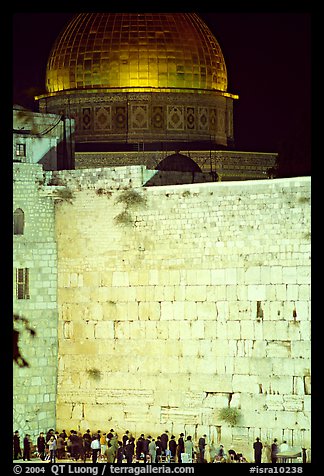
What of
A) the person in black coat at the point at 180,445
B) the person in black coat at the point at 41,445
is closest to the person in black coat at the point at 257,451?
the person in black coat at the point at 180,445

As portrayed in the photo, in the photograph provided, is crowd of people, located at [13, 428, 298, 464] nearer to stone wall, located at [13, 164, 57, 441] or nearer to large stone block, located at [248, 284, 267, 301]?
stone wall, located at [13, 164, 57, 441]

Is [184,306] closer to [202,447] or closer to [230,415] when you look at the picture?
[230,415]

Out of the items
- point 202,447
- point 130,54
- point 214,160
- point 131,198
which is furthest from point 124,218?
point 214,160

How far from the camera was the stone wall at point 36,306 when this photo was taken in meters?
37.0

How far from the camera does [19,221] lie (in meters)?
37.1

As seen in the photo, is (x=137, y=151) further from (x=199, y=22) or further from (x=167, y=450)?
(x=167, y=450)

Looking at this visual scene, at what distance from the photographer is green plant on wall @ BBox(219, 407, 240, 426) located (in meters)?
35.2

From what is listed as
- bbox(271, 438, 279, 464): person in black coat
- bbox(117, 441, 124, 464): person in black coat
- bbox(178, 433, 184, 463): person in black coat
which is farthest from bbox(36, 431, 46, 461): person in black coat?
bbox(271, 438, 279, 464): person in black coat

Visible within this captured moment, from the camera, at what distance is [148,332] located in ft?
119

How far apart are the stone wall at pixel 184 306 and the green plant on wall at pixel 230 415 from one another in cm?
7

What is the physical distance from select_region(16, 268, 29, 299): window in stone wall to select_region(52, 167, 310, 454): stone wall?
2.29 feet

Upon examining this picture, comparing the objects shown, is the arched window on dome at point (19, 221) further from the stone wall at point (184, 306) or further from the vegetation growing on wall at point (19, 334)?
the vegetation growing on wall at point (19, 334)

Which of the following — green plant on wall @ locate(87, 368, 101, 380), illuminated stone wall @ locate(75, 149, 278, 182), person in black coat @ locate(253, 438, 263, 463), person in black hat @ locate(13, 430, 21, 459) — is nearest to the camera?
person in black coat @ locate(253, 438, 263, 463)

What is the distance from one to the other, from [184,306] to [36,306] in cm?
283
